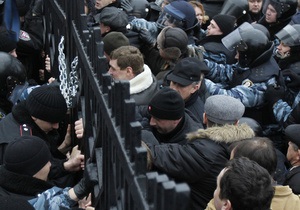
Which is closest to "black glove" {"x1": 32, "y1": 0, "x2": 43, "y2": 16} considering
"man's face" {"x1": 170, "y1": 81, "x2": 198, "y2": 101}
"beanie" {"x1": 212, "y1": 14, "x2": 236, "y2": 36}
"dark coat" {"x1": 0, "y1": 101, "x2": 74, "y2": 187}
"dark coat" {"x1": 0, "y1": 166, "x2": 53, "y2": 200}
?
"beanie" {"x1": 212, "y1": 14, "x2": 236, "y2": 36}

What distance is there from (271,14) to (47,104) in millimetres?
4535

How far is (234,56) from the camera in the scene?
20.9 feet

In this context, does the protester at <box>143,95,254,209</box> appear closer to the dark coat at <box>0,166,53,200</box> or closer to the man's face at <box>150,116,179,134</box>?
the man's face at <box>150,116,179,134</box>

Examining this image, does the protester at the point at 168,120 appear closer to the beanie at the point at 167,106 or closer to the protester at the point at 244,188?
the beanie at the point at 167,106

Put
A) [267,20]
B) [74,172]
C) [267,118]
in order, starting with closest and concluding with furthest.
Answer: [74,172]
[267,118]
[267,20]

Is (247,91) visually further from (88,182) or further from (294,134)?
(88,182)

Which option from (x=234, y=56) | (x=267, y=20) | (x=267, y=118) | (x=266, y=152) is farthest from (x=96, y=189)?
(x=267, y=20)

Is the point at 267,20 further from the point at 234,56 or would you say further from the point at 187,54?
the point at 187,54

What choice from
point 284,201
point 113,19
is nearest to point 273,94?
point 113,19

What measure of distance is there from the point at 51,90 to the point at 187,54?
6.34 ft

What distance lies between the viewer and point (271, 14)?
772 centimetres

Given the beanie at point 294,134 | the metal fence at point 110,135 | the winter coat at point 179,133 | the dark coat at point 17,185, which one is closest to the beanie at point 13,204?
the metal fence at point 110,135

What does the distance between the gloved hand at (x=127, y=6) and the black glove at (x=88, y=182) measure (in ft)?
14.4

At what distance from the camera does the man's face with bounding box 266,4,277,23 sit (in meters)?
7.70
